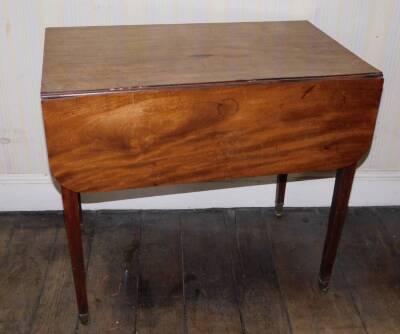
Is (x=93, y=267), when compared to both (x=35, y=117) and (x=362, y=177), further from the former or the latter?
(x=362, y=177)

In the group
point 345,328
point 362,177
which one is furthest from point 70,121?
point 362,177

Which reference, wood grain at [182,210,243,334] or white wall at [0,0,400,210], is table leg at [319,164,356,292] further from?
white wall at [0,0,400,210]

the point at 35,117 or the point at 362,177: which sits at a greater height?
the point at 35,117

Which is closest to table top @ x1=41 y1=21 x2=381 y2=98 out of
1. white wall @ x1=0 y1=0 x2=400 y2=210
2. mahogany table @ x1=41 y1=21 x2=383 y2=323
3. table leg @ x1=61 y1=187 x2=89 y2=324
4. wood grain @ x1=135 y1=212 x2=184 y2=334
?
mahogany table @ x1=41 y1=21 x2=383 y2=323

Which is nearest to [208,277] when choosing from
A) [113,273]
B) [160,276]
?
[160,276]

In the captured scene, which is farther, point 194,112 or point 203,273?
point 203,273

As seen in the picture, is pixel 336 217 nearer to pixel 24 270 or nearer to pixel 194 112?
pixel 194 112

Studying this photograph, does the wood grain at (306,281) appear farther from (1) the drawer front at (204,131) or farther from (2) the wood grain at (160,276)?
(1) the drawer front at (204,131)

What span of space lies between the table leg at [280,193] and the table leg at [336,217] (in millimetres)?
402

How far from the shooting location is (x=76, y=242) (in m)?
1.33

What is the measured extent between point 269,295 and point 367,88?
718 millimetres

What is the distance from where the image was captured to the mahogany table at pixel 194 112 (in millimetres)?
1124

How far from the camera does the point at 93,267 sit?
1695mm

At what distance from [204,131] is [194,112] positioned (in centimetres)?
6
